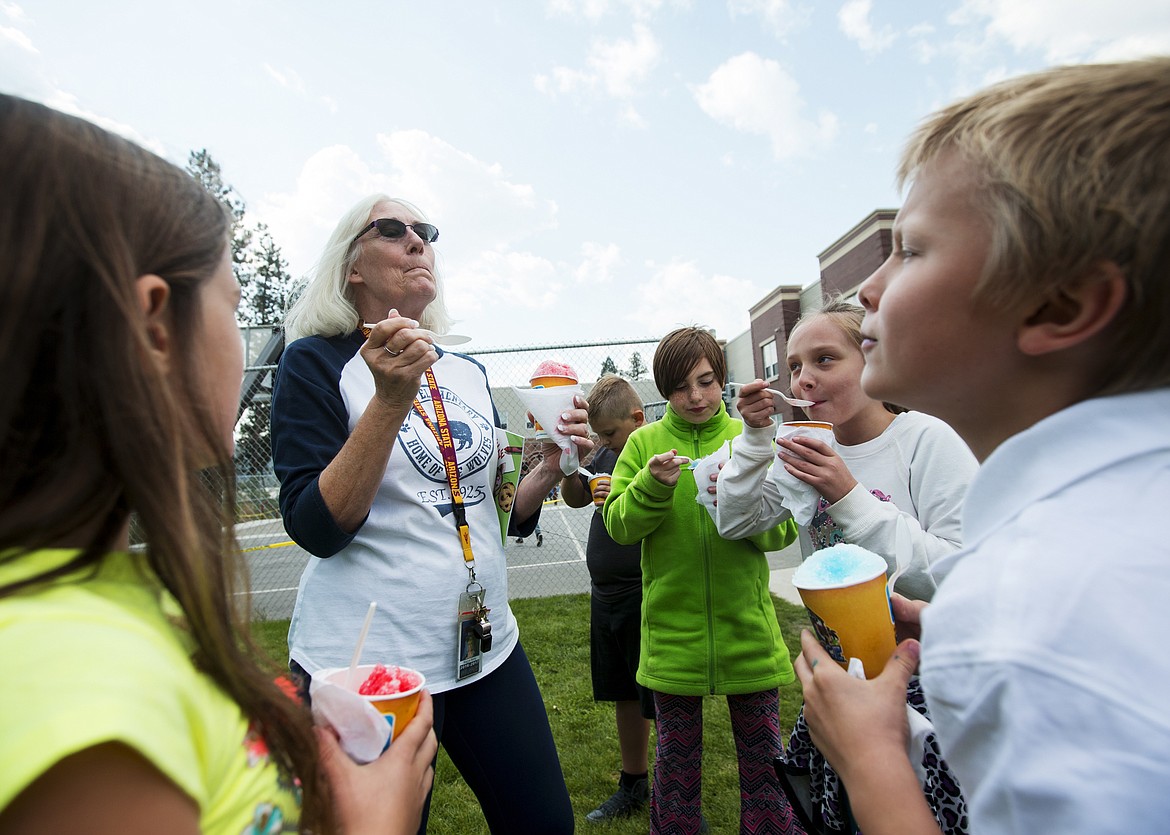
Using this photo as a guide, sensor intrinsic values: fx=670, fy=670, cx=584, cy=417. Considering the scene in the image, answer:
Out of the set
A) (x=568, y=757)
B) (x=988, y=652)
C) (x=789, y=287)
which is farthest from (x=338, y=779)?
(x=789, y=287)

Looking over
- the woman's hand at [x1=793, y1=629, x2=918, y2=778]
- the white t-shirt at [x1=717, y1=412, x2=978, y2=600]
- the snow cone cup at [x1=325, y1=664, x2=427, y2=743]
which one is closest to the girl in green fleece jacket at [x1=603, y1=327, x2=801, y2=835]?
the white t-shirt at [x1=717, y1=412, x2=978, y2=600]

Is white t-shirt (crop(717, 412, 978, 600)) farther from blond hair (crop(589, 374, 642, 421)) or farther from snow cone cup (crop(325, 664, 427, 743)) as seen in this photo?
blond hair (crop(589, 374, 642, 421))

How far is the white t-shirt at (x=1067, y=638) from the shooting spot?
693 millimetres

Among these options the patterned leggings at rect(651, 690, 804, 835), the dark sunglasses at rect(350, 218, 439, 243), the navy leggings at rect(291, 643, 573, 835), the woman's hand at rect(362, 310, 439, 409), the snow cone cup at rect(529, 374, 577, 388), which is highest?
the dark sunglasses at rect(350, 218, 439, 243)

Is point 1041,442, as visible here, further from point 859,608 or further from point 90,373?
point 90,373

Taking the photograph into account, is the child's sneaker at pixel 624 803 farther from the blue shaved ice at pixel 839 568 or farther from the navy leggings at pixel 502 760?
the blue shaved ice at pixel 839 568

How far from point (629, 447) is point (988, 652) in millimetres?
2648

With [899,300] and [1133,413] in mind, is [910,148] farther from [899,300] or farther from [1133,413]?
[1133,413]

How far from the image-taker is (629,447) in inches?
134

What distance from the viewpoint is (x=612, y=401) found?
14.3ft

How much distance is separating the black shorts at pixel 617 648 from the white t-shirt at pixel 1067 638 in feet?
9.92

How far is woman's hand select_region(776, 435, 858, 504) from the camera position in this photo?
2.10 meters

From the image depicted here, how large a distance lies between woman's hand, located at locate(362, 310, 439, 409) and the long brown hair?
912mm

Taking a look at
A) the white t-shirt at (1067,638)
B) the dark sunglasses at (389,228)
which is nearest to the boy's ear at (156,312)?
the white t-shirt at (1067,638)
